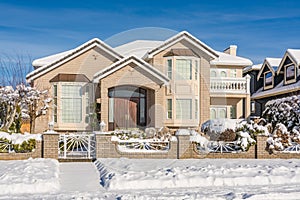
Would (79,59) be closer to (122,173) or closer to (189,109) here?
(189,109)

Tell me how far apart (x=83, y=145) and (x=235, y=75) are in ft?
50.8

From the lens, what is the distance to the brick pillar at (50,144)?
47.4 ft

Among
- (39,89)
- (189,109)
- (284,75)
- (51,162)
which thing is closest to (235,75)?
(284,75)

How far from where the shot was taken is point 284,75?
2933cm

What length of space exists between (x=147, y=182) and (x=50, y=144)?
5843 millimetres

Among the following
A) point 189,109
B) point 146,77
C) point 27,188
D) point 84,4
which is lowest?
point 27,188

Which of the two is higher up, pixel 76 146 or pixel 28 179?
pixel 76 146

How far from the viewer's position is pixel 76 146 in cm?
1596

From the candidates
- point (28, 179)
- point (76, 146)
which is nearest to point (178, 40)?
point (76, 146)

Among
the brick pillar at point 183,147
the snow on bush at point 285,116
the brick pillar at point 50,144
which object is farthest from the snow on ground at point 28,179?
the snow on bush at point 285,116

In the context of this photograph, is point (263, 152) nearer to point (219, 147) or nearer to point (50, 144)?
point (219, 147)

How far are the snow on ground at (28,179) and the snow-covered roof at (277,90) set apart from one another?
766 inches

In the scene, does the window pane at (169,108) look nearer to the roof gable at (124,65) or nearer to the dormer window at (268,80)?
the roof gable at (124,65)

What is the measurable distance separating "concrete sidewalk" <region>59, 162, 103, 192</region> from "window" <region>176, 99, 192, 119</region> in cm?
1002
